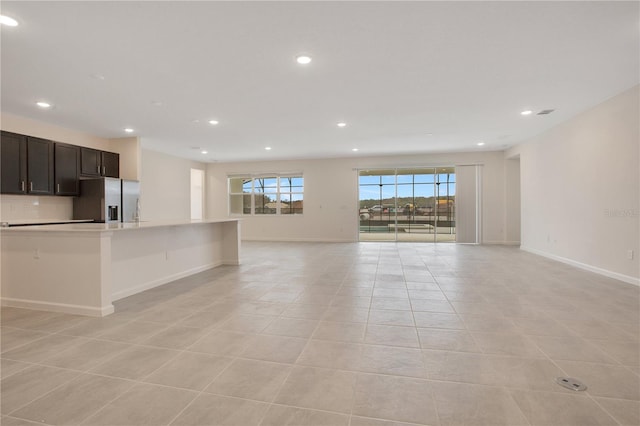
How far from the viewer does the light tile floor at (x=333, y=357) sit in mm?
1592

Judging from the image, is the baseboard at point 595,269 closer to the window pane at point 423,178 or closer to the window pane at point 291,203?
the window pane at point 423,178

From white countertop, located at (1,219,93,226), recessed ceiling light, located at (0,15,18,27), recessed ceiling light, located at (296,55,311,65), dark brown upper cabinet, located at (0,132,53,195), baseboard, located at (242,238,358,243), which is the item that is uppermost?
recessed ceiling light, located at (296,55,311,65)

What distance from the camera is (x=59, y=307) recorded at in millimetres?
3150

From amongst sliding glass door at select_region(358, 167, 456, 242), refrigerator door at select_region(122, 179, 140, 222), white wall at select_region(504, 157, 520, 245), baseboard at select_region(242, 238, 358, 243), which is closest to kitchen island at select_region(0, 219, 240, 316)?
refrigerator door at select_region(122, 179, 140, 222)

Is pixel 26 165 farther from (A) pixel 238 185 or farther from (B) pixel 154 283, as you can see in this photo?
(A) pixel 238 185

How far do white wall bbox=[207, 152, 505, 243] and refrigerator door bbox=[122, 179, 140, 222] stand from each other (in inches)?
159

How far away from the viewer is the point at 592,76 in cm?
372

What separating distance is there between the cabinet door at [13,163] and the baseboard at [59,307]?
2.47m

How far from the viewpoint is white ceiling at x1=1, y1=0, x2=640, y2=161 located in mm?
2494

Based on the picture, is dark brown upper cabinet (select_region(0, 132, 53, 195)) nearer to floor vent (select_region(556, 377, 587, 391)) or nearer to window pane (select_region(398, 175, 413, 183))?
floor vent (select_region(556, 377, 587, 391))

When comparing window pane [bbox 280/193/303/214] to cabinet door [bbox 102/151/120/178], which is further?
window pane [bbox 280/193/303/214]

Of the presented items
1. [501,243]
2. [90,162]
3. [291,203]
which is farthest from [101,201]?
[501,243]

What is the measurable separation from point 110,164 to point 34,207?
5.41ft

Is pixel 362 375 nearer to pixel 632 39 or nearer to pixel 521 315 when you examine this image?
pixel 521 315
